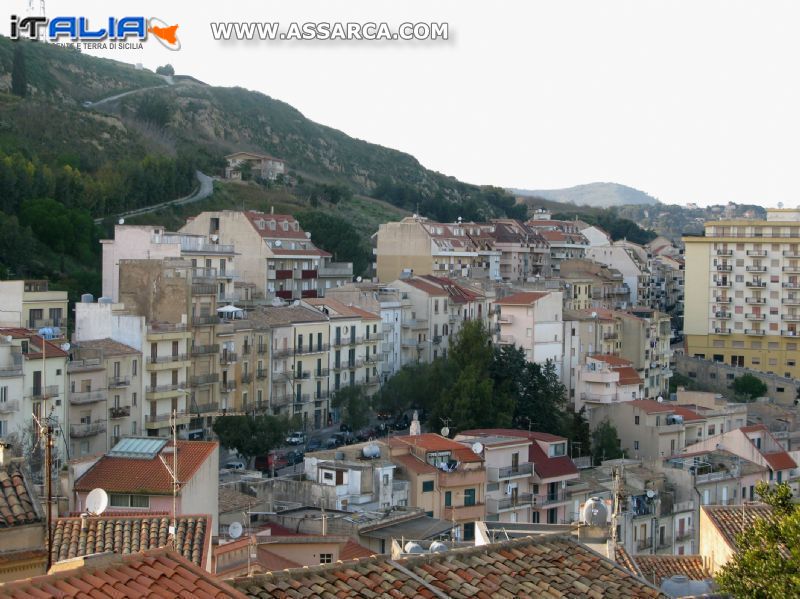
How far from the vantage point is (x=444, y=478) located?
41.3 meters

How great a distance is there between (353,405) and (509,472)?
1296cm

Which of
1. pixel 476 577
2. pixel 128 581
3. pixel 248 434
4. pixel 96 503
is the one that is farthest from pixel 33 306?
pixel 128 581

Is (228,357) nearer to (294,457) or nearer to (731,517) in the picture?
(294,457)

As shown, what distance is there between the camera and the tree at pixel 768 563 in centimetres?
1596

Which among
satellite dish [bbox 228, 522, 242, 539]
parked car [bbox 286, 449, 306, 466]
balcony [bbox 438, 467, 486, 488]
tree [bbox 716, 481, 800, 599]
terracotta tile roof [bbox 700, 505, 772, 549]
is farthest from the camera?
parked car [bbox 286, 449, 306, 466]

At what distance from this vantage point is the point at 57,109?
99.4 m

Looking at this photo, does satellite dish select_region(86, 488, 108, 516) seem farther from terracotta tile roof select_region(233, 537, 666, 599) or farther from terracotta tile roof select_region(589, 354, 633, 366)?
terracotta tile roof select_region(589, 354, 633, 366)

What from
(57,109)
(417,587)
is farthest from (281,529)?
(57,109)

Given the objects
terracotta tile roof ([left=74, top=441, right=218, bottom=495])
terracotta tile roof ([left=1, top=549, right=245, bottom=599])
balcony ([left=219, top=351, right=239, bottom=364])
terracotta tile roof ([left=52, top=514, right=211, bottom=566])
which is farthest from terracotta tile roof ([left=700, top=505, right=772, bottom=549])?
balcony ([left=219, top=351, right=239, bottom=364])

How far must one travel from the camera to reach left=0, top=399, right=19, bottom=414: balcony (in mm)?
41000

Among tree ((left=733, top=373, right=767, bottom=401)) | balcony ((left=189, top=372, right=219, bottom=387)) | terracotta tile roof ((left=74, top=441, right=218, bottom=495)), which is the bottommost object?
tree ((left=733, top=373, right=767, bottom=401))

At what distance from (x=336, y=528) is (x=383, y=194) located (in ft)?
355

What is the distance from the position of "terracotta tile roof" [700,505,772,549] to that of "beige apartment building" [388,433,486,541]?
1685 cm

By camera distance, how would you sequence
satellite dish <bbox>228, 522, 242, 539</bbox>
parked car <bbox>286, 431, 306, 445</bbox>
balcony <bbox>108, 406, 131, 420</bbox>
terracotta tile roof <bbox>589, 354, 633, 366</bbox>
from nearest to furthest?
1. satellite dish <bbox>228, 522, 242, 539</bbox>
2. balcony <bbox>108, 406, 131, 420</bbox>
3. parked car <bbox>286, 431, 306, 445</bbox>
4. terracotta tile roof <bbox>589, 354, 633, 366</bbox>
